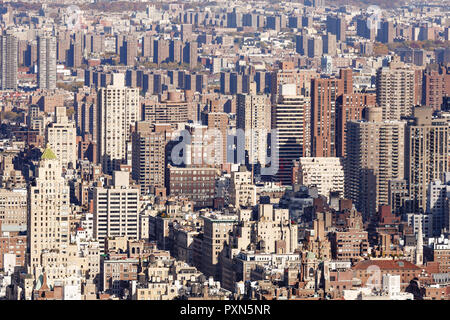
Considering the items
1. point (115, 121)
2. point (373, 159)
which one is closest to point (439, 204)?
point (373, 159)

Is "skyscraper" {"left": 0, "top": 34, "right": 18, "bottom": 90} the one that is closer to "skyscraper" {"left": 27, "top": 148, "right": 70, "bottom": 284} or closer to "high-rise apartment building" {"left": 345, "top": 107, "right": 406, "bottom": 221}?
"high-rise apartment building" {"left": 345, "top": 107, "right": 406, "bottom": 221}

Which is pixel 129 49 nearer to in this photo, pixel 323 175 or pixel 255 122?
pixel 255 122

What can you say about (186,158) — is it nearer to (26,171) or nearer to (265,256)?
(26,171)

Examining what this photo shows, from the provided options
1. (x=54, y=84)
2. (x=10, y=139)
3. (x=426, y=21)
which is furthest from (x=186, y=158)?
(x=54, y=84)

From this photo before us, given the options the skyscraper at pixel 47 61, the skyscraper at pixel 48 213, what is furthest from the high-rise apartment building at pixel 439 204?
the skyscraper at pixel 47 61

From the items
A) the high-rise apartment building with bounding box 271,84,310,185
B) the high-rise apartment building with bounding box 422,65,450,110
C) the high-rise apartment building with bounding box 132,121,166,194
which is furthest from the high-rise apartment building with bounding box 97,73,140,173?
the high-rise apartment building with bounding box 422,65,450,110

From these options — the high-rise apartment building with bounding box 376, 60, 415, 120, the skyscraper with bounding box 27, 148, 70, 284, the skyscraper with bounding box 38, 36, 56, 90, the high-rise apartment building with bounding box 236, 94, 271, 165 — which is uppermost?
the skyscraper with bounding box 27, 148, 70, 284
